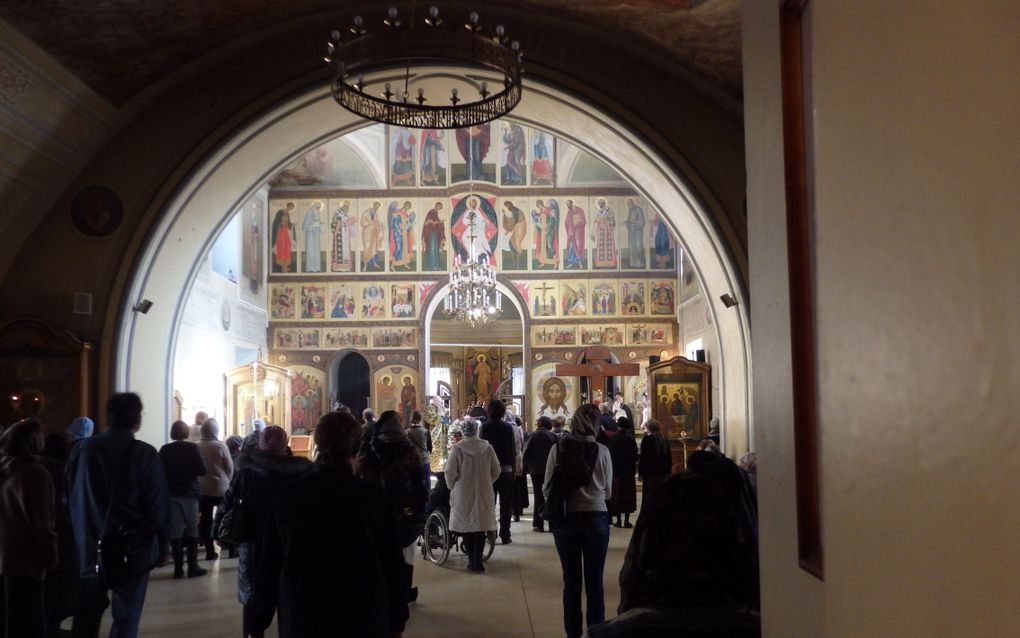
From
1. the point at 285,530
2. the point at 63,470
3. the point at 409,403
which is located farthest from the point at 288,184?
the point at 285,530

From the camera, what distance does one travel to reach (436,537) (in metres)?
10.3

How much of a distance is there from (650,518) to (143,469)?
317 centimetres

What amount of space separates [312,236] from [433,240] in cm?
333

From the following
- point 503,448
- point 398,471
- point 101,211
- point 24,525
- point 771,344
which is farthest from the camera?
point 101,211

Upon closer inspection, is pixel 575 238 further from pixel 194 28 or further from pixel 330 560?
pixel 330 560

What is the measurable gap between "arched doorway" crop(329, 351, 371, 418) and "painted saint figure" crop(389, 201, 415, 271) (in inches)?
151

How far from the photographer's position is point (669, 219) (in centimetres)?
1400

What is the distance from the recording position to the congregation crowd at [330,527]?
3.54 meters

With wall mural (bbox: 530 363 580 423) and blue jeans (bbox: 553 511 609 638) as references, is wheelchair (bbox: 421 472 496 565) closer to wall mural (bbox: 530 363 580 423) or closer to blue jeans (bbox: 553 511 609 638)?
blue jeans (bbox: 553 511 609 638)

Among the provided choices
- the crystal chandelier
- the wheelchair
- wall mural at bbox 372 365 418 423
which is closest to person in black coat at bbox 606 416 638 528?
the wheelchair

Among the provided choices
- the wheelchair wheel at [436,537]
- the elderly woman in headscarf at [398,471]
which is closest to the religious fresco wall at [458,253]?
the wheelchair wheel at [436,537]

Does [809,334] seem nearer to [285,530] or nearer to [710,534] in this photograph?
[710,534]

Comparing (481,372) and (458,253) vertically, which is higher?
(458,253)

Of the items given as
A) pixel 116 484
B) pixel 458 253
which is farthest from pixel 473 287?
pixel 116 484
